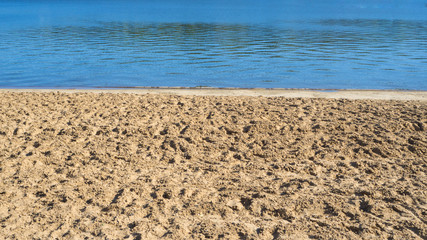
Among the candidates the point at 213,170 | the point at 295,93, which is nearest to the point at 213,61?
the point at 295,93

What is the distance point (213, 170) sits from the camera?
228 inches

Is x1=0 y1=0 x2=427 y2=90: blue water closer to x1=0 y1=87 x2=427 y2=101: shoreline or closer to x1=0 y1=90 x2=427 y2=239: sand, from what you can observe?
x1=0 y1=87 x2=427 y2=101: shoreline

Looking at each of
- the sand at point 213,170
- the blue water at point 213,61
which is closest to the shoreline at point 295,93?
the blue water at point 213,61

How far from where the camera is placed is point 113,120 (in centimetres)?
792

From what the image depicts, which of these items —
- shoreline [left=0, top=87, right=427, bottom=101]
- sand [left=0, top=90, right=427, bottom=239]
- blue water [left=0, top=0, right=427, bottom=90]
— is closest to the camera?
sand [left=0, top=90, right=427, bottom=239]

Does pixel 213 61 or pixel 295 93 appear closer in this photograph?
pixel 295 93

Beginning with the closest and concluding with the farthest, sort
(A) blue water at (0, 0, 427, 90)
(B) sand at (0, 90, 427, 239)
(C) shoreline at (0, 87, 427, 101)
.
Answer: (B) sand at (0, 90, 427, 239)
(C) shoreline at (0, 87, 427, 101)
(A) blue water at (0, 0, 427, 90)

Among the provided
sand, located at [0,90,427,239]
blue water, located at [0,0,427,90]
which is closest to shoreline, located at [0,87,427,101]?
blue water, located at [0,0,427,90]

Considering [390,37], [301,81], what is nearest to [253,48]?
[301,81]

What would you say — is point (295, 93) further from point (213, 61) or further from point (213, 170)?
point (213, 61)

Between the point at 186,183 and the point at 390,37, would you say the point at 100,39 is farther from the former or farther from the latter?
the point at 186,183

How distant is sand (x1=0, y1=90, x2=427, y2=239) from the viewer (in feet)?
14.4

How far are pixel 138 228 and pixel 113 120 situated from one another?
3968 millimetres

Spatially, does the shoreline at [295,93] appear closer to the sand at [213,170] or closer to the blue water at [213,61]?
the blue water at [213,61]
